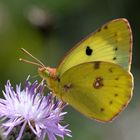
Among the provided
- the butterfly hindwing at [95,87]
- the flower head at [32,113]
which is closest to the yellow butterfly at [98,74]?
the butterfly hindwing at [95,87]

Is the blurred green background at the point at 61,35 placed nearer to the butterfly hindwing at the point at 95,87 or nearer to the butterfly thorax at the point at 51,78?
the butterfly hindwing at the point at 95,87

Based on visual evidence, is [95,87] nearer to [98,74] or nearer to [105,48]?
[98,74]

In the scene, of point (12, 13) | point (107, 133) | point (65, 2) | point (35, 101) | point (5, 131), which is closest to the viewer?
point (5, 131)

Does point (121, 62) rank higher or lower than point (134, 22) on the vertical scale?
lower

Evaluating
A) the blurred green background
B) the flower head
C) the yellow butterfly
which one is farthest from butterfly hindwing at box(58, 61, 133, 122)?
the blurred green background

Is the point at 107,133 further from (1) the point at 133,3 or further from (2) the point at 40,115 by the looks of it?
(2) the point at 40,115

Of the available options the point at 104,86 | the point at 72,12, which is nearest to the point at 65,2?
the point at 72,12

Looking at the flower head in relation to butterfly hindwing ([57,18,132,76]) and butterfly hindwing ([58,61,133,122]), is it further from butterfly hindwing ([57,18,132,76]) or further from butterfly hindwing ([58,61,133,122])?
butterfly hindwing ([57,18,132,76])

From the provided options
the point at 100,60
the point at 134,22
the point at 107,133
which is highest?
the point at 134,22
